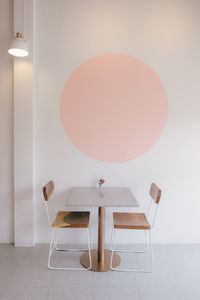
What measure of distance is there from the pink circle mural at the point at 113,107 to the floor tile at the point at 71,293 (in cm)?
127

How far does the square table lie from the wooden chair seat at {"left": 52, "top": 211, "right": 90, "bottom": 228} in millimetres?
172

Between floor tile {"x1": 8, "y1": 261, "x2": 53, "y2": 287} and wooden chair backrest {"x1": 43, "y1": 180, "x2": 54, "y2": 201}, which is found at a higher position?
wooden chair backrest {"x1": 43, "y1": 180, "x2": 54, "y2": 201}

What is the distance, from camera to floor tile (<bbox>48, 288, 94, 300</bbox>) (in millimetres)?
1621

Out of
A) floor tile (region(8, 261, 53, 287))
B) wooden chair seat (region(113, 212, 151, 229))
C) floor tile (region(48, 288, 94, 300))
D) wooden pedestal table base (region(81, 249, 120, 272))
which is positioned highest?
wooden chair seat (region(113, 212, 151, 229))

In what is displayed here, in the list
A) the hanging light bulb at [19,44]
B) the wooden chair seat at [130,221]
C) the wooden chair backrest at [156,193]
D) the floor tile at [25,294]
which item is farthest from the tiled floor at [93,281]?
the hanging light bulb at [19,44]

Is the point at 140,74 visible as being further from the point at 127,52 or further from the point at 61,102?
the point at 61,102

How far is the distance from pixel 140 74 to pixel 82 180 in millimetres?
1401

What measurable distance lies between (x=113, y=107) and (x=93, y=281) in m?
1.76

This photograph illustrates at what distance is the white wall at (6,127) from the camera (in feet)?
7.46

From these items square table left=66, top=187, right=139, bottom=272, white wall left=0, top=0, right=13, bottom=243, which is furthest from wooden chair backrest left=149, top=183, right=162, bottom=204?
white wall left=0, top=0, right=13, bottom=243

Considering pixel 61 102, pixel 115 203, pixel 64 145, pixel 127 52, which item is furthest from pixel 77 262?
pixel 127 52

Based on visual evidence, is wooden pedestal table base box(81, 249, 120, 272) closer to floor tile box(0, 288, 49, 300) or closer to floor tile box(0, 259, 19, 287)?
floor tile box(0, 288, 49, 300)

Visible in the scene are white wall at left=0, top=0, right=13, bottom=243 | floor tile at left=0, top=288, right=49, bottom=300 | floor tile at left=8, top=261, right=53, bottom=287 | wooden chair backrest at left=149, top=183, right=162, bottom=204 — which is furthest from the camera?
white wall at left=0, top=0, right=13, bottom=243

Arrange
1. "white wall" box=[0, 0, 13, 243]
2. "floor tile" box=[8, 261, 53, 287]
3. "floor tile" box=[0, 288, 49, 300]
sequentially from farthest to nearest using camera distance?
1. "white wall" box=[0, 0, 13, 243]
2. "floor tile" box=[8, 261, 53, 287]
3. "floor tile" box=[0, 288, 49, 300]
